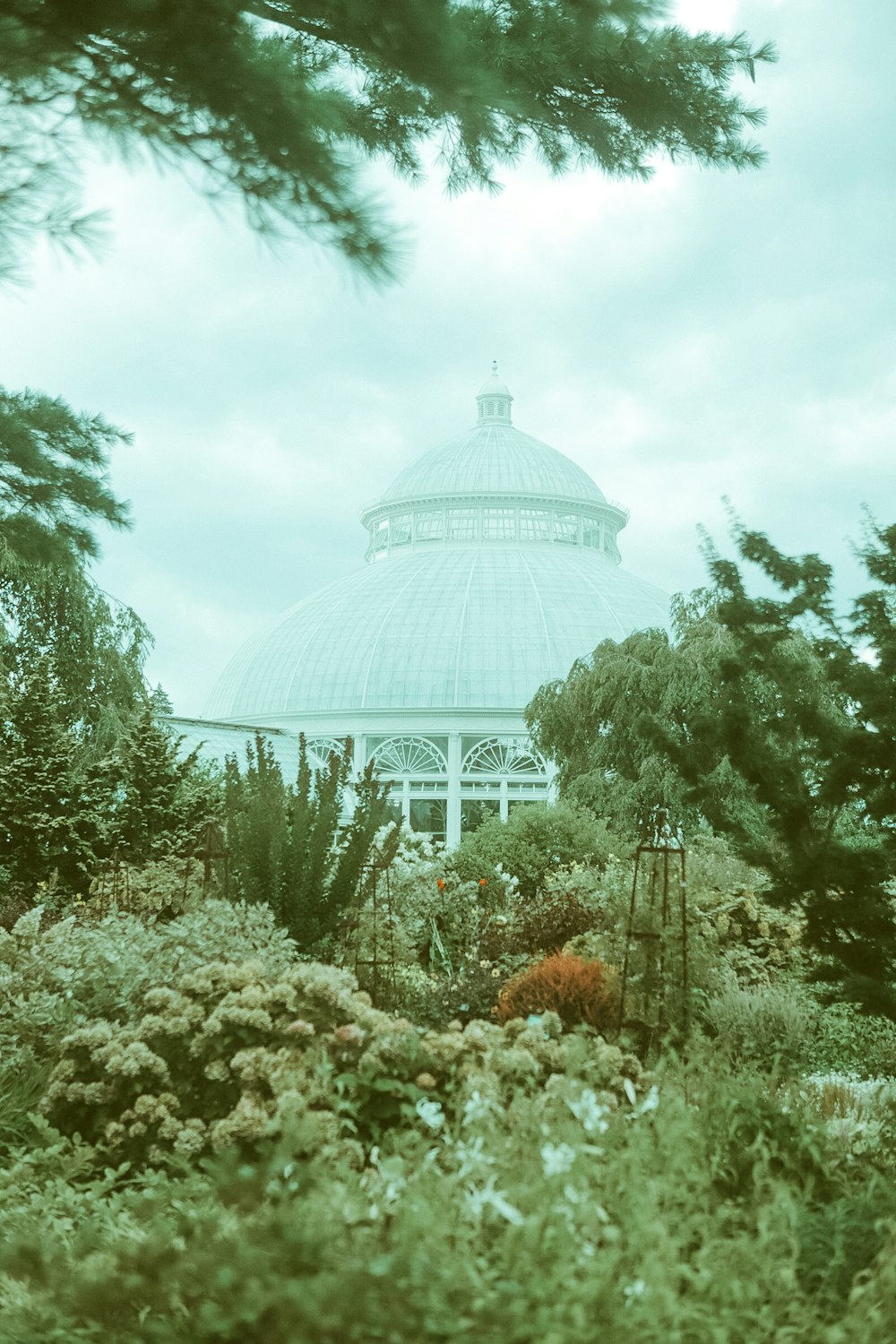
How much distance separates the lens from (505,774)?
31672 millimetres

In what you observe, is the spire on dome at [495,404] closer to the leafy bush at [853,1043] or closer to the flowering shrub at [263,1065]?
the leafy bush at [853,1043]

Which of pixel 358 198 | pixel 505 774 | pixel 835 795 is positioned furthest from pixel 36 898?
pixel 505 774

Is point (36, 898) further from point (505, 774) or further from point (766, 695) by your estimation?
point (505, 774)

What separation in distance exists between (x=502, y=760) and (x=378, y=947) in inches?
939

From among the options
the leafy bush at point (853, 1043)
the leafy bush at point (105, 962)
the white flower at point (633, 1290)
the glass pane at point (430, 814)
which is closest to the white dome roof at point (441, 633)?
the glass pane at point (430, 814)

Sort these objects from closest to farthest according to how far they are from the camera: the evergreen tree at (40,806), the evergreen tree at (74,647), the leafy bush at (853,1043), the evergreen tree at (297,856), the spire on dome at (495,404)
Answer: the leafy bush at (853,1043), the evergreen tree at (297,856), the evergreen tree at (40,806), the evergreen tree at (74,647), the spire on dome at (495,404)

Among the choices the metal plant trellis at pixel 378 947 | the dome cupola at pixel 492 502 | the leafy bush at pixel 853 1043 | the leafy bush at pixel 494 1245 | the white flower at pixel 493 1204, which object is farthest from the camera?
the dome cupola at pixel 492 502

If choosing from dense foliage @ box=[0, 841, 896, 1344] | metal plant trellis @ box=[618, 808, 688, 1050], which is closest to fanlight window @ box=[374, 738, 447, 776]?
metal plant trellis @ box=[618, 808, 688, 1050]

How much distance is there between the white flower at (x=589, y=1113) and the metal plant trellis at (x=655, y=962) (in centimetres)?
234

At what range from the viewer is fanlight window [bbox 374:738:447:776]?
32.4 meters

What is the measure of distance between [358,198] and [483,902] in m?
8.70

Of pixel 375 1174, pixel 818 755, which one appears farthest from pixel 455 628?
pixel 375 1174

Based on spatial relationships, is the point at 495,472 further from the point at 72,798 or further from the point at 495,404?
the point at 72,798

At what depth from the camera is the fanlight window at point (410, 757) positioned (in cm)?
3244
